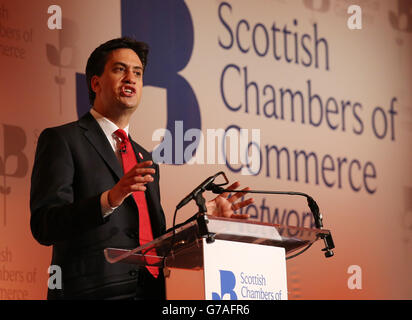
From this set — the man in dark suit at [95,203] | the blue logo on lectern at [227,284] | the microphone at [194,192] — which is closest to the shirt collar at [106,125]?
the man in dark suit at [95,203]

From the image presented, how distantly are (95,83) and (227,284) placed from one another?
4.47 ft

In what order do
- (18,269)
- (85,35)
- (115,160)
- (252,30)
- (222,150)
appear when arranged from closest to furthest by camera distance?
(115,160) → (18,269) → (85,35) → (222,150) → (252,30)

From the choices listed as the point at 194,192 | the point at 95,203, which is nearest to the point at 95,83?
the point at 95,203

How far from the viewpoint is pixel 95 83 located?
3.05 meters

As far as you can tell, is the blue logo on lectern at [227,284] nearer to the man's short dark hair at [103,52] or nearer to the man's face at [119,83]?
the man's face at [119,83]

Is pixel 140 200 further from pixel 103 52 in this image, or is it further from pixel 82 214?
pixel 103 52

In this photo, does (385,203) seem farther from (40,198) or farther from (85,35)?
(40,198)

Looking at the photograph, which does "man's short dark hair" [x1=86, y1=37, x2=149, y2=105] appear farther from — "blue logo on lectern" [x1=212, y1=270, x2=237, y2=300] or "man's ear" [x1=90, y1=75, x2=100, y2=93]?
"blue logo on lectern" [x1=212, y1=270, x2=237, y2=300]

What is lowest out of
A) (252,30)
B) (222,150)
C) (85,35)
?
(222,150)

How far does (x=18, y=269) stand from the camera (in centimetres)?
327
